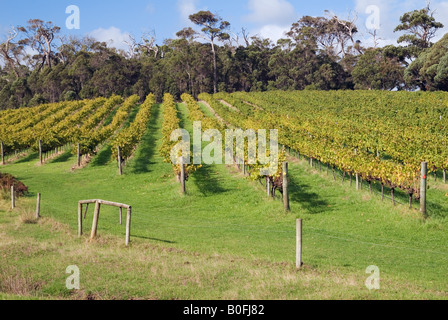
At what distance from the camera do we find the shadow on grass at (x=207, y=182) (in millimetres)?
24578

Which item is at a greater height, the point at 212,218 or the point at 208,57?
the point at 208,57

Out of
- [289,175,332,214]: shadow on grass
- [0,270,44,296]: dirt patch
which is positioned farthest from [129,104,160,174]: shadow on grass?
[0,270,44,296]: dirt patch

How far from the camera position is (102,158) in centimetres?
3628

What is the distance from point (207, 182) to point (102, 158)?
1360cm

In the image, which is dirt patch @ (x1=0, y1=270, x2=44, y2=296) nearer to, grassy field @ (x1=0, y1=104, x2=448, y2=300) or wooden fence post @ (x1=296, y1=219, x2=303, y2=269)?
grassy field @ (x1=0, y1=104, x2=448, y2=300)

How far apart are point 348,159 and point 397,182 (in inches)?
147

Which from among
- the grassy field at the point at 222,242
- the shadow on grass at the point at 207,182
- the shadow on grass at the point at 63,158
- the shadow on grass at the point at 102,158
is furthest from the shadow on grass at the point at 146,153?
the shadow on grass at the point at 63,158

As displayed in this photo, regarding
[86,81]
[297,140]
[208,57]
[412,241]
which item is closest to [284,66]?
[208,57]

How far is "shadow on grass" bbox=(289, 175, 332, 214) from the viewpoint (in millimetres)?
20591

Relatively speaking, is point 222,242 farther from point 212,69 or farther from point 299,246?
point 212,69

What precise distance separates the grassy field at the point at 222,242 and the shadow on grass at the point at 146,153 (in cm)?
209

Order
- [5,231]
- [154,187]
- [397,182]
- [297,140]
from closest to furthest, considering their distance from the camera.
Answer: [5,231], [397,182], [154,187], [297,140]

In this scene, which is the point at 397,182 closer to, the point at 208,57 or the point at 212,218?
the point at 212,218
